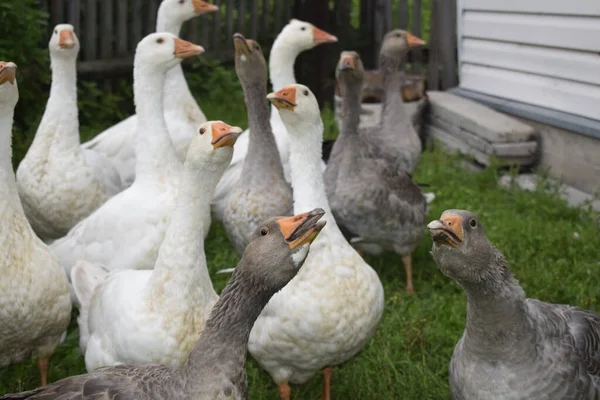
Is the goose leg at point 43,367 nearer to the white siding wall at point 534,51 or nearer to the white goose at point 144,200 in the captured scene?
the white goose at point 144,200

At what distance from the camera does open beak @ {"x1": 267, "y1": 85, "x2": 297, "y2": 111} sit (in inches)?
178

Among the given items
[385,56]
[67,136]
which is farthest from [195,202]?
[385,56]

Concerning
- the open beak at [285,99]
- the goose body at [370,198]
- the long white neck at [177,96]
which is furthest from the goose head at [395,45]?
the open beak at [285,99]

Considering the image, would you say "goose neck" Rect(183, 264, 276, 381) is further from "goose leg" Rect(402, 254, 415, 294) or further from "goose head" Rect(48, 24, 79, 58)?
"goose head" Rect(48, 24, 79, 58)

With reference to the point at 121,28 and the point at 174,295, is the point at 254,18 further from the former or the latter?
the point at 174,295

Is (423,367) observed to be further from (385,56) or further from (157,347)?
(385,56)

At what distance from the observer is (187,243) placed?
4.08 meters

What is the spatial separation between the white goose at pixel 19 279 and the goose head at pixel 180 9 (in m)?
3.29

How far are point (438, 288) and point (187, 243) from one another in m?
2.68

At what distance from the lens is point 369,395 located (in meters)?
4.57

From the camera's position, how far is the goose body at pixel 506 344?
343 cm

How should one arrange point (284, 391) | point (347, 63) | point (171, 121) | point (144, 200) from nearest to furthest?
point (284, 391)
point (144, 200)
point (347, 63)
point (171, 121)

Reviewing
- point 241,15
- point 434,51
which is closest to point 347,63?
point 434,51

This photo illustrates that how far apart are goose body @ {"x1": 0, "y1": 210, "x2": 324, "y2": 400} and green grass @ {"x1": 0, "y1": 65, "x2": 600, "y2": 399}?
152 cm
